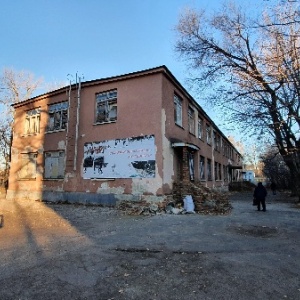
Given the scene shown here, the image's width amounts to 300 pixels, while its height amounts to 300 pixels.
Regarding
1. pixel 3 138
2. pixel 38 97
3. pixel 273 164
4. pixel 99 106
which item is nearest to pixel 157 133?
pixel 99 106

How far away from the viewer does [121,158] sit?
14.6m

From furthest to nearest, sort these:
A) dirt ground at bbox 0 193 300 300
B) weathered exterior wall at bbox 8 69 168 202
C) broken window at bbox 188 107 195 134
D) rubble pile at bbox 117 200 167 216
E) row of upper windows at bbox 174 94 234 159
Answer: broken window at bbox 188 107 195 134 → row of upper windows at bbox 174 94 234 159 → weathered exterior wall at bbox 8 69 168 202 → rubble pile at bbox 117 200 167 216 → dirt ground at bbox 0 193 300 300

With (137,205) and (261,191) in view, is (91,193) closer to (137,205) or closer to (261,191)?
(137,205)

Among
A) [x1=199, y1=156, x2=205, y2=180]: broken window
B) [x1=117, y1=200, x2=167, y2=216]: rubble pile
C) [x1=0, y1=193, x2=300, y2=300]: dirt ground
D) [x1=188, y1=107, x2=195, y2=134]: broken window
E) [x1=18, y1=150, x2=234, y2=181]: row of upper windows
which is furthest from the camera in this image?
[x1=199, y1=156, x2=205, y2=180]: broken window

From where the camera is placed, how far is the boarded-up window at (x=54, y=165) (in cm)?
1698

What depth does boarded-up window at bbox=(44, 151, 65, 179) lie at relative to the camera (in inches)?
669

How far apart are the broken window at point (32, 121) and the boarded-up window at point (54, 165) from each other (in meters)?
2.44

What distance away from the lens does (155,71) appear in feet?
46.4

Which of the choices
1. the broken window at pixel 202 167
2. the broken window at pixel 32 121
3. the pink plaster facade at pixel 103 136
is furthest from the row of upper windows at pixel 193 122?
the broken window at pixel 32 121

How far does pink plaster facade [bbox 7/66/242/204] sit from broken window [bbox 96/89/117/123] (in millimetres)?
69

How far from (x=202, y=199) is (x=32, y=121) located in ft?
43.2

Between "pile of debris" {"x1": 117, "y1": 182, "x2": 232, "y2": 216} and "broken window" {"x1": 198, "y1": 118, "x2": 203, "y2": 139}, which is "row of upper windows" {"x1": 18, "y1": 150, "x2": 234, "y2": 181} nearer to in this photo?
"broken window" {"x1": 198, "y1": 118, "x2": 203, "y2": 139}

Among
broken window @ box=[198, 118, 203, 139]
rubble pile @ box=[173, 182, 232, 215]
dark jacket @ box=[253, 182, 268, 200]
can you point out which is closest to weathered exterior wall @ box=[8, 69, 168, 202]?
rubble pile @ box=[173, 182, 232, 215]

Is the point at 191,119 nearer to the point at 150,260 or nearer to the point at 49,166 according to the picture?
the point at 49,166
